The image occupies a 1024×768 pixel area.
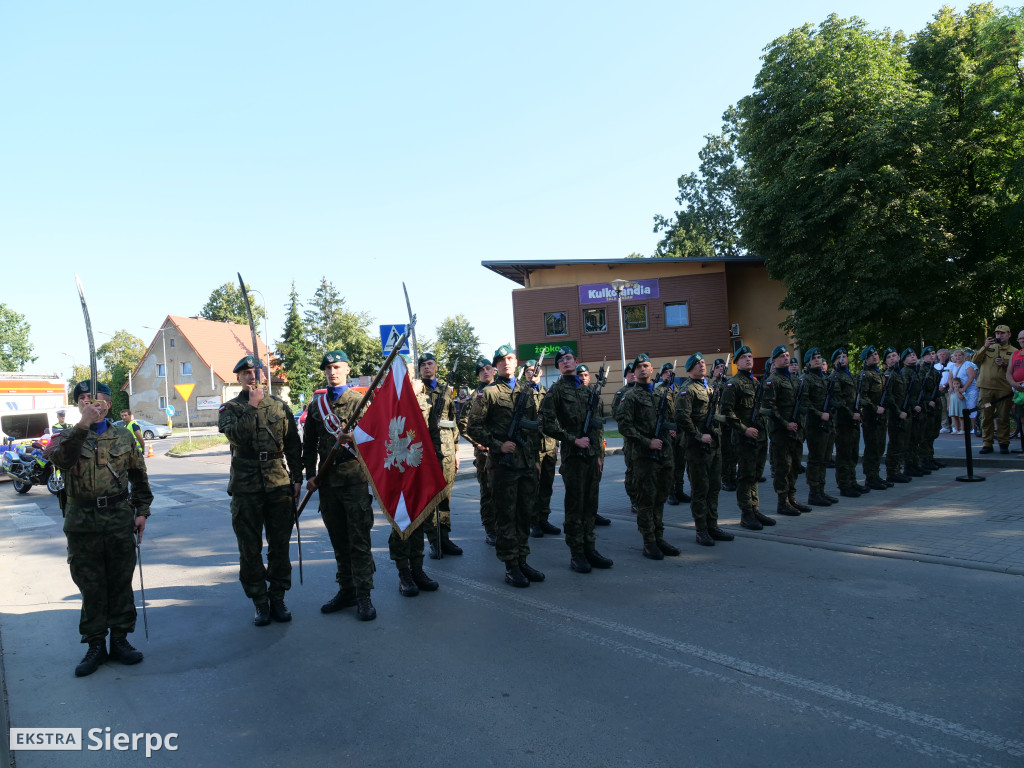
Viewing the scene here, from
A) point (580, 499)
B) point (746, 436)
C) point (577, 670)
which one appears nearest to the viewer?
point (577, 670)

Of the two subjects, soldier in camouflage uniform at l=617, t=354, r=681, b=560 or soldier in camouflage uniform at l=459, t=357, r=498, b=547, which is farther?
soldier in camouflage uniform at l=459, t=357, r=498, b=547

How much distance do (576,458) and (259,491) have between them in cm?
283

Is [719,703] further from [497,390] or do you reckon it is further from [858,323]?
[858,323]

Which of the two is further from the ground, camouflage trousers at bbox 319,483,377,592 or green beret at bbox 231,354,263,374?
green beret at bbox 231,354,263,374

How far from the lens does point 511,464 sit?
5.98 meters

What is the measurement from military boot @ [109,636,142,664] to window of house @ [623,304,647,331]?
30616 mm

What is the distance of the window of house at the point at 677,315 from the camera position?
108ft

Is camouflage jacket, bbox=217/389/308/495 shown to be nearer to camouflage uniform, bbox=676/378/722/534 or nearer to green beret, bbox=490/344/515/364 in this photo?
green beret, bbox=490/344/515/364

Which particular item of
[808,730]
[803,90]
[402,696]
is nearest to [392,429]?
[402,696]

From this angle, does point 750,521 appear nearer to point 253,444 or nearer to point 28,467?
point 253,444

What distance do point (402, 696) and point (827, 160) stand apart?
25.2 m

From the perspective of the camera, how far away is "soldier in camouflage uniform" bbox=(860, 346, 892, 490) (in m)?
9.52

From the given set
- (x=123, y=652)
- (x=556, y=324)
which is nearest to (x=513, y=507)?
(x=123, y=652)

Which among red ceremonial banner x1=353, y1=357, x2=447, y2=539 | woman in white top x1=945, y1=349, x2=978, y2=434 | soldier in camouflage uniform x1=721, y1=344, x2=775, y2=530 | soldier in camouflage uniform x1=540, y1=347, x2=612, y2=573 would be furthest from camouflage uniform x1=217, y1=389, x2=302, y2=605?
woman in white top x1=945, y1=349, x2=978, y2=434
